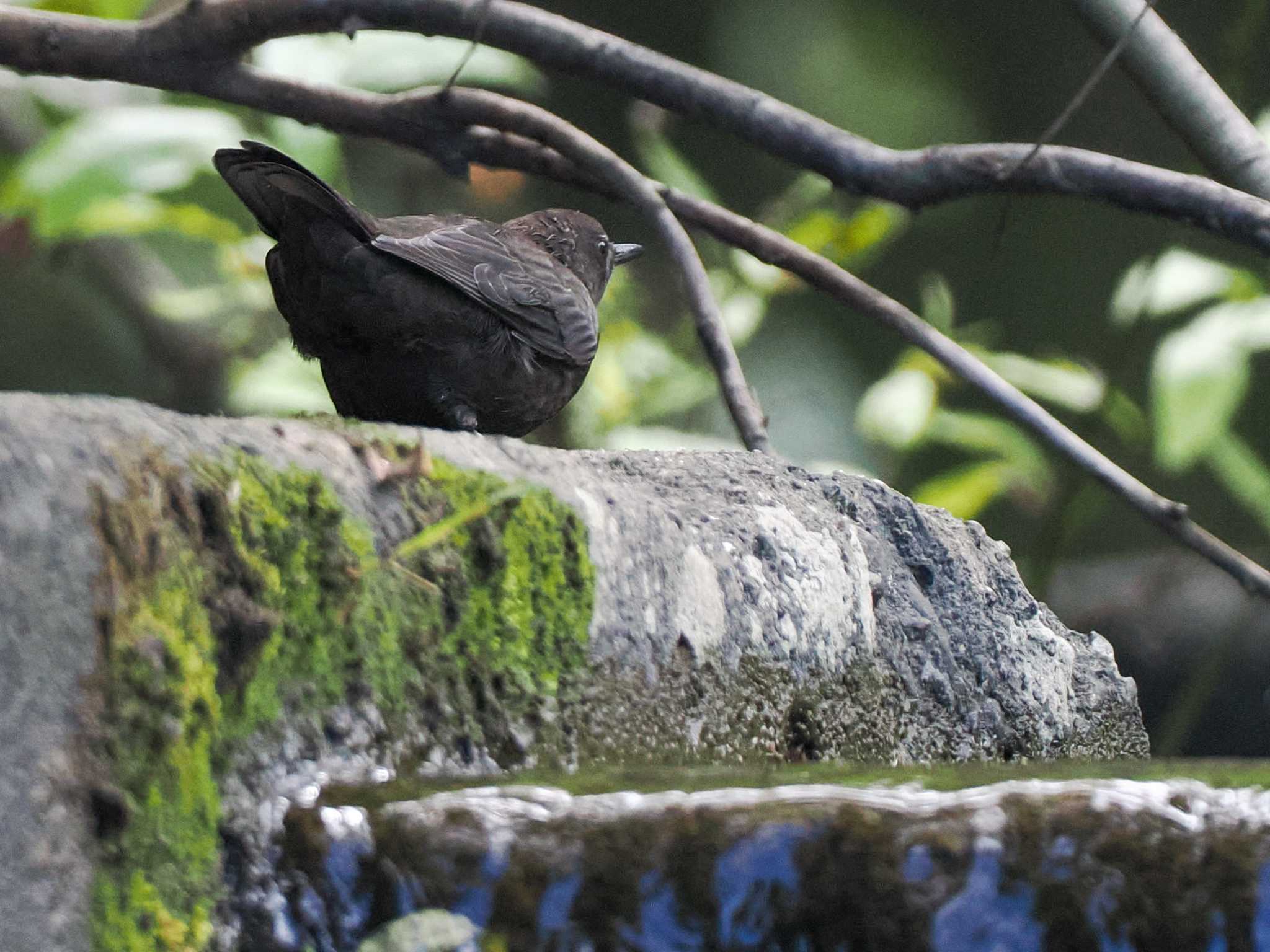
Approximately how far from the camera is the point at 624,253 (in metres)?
3.63

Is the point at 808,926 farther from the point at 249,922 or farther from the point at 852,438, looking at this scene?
the point at 852,438

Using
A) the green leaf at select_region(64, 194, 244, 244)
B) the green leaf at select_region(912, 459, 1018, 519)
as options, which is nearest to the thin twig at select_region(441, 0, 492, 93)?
the green leaf at select_region(64, 194, 244, 244)

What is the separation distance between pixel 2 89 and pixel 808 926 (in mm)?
4534

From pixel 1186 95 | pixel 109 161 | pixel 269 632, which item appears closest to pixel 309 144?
pixel 109 161

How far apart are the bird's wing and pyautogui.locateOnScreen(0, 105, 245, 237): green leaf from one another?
0.83m

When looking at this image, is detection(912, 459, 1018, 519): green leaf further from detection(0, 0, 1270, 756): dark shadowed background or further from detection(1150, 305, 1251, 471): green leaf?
detection(1150, 305, 1251, 471): green leaf

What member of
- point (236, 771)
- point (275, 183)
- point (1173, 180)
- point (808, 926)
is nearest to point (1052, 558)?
point (808, 926)

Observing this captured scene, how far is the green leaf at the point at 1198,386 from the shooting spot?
2861 millimetres

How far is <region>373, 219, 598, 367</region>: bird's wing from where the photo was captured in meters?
2.59

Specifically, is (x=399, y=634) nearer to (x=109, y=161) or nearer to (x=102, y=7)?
(x=109, y=161)

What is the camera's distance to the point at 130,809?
130cm

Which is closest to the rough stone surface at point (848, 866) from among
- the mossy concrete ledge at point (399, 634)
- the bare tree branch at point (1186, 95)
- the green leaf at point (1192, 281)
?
the mossy concrete ledge at point (399, 634)

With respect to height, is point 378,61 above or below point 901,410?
above

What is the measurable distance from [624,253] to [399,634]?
210 centimetres
